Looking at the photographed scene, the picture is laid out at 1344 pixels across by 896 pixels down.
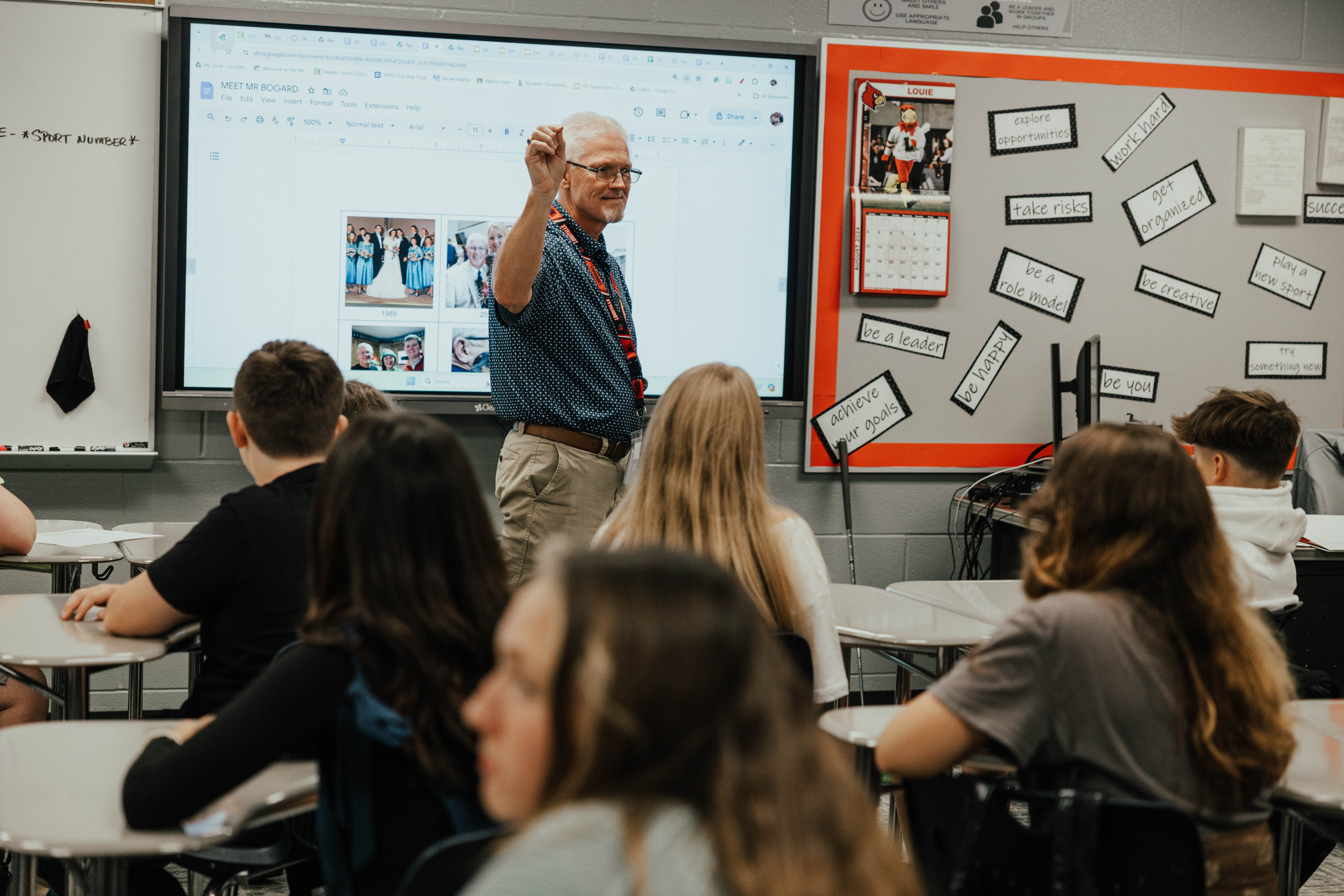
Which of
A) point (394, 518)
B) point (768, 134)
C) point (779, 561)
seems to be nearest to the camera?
point (394, 518)

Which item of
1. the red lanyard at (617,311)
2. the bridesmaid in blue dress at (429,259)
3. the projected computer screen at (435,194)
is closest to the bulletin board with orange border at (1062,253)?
the projected computer screen at (435,194)

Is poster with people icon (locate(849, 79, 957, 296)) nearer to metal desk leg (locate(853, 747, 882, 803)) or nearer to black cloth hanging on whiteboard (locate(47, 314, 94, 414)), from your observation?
metal desk leg (locate(853, 747, 882, 803))

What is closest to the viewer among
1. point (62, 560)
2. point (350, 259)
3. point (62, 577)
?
point (62, 560)

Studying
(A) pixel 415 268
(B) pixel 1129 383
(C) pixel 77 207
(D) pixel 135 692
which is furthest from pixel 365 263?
(B) pixel 1129 383

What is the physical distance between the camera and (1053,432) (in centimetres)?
367

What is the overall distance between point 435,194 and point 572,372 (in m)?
0.88

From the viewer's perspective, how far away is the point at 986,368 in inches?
144

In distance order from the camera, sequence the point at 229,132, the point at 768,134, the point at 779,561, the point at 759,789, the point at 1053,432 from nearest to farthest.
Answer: the point at 759,789, the point at 779,561, the point at 229,132, the point at 768,134, the point at 1053,432

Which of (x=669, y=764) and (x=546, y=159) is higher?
(x=546, y=159)

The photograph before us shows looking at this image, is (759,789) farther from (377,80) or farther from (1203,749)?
(377,80)

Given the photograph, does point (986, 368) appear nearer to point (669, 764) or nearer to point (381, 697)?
point (381, 697)

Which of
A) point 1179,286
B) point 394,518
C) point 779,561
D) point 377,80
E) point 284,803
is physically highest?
point 377,80

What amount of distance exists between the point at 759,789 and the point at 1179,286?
3620 mm

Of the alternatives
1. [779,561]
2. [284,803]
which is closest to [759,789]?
[284,803]
